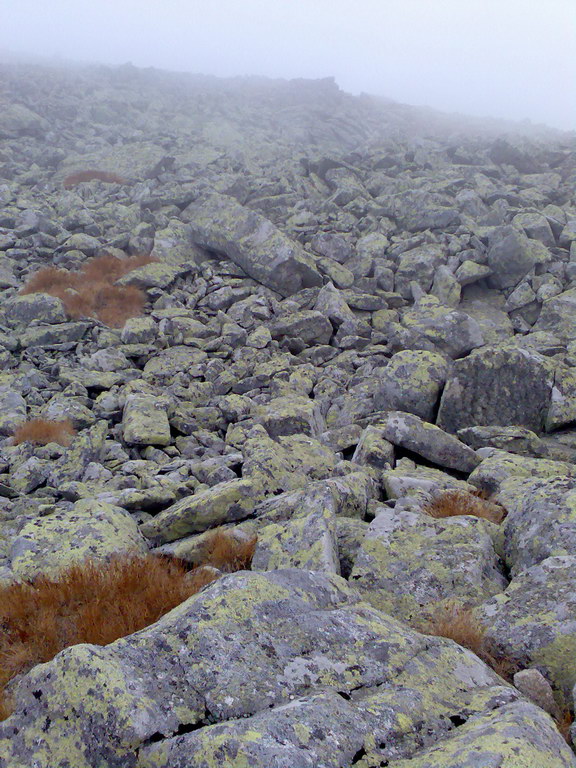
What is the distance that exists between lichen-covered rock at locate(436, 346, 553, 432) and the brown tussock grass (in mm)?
24732

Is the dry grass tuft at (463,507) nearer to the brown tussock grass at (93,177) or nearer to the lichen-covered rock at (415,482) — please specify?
the lichen-covered rock at (415,482)

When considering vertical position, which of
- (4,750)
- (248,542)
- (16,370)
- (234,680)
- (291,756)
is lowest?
(16,370)

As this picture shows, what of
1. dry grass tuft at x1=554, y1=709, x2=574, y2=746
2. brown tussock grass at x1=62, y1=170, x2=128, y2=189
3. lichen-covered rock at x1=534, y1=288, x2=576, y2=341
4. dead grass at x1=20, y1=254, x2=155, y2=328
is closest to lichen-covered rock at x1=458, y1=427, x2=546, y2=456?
dry grass tuft at x1=554, y1=709, x2=574, y2=746

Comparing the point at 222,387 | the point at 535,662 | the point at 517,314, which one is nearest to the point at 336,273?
the point at 517,314

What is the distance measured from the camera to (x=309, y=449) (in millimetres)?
9672

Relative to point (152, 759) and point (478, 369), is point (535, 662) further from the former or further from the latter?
point (478, 369)

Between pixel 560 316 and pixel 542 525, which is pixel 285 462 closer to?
pixel 542 525

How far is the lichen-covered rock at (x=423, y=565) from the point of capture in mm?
5496

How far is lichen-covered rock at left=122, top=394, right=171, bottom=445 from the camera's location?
35.0 feet

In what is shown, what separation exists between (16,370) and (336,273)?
10.6 meters

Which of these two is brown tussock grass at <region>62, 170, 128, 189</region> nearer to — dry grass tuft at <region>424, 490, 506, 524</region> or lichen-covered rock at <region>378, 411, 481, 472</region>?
lichen-covered rock at <region>378, 411, 481, 472</region>

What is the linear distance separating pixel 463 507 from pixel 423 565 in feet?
5.11

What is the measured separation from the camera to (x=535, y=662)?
450 centimetres

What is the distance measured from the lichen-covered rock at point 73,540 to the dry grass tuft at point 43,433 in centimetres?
394
